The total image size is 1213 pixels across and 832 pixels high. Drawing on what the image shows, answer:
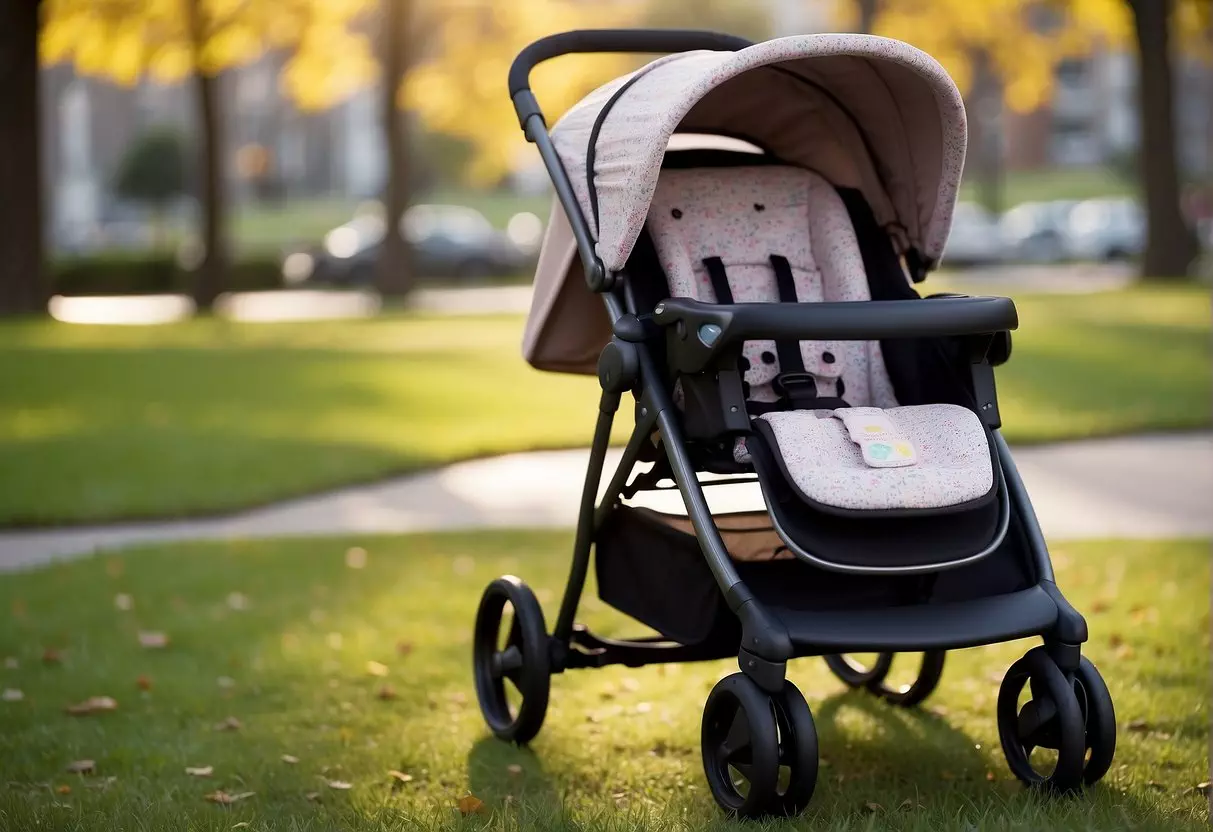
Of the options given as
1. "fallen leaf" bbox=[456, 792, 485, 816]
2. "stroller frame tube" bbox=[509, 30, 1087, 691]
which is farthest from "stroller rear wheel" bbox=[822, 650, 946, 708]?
"fallen leaf" bbox=[456, 792, 485, 816]

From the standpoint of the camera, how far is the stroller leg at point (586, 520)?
4.30 m

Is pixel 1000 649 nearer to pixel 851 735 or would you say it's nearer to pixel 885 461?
pixel 851 735

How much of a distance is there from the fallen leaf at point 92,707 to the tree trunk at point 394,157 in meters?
18.9

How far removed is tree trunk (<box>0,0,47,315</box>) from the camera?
17.6 meters

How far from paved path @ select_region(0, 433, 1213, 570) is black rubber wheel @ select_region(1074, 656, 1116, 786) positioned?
11.8ft

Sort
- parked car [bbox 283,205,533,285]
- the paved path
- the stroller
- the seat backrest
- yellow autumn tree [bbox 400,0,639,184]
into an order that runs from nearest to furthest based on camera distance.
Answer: the stroller < the seat backrest < the paved path < yellow autumn tree [bbox 400,0,639,184] < parked car [bbox 283,205,533,285]

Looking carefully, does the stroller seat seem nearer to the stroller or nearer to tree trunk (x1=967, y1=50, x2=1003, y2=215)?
the stroller

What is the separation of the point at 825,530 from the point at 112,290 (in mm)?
26956

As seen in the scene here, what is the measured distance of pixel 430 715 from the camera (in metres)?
5.09

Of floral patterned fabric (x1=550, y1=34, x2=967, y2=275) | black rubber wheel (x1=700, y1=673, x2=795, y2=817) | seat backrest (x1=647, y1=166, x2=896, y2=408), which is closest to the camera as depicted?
black rubber wheel (x1=700, y1=673, x2=795, y2=817)

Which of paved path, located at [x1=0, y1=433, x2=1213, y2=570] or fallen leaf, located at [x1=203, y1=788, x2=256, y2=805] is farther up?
fallen leaf, located at [x1=203, y1=788, x2=256, y2=805]

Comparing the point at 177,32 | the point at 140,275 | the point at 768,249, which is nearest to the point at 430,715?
the point at 768,249

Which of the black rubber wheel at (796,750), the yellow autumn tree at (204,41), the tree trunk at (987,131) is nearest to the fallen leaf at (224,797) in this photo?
the black rubber wheel at (796,750)

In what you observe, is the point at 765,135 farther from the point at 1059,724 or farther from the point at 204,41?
the point at 204,41
